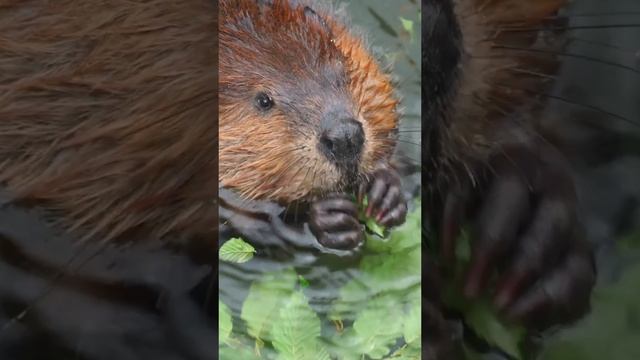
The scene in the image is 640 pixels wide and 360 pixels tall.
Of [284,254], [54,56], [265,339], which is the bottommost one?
[265,339]

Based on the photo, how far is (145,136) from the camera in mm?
974

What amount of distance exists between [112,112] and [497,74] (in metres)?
0.56

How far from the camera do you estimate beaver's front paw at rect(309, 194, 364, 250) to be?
1.00 metres

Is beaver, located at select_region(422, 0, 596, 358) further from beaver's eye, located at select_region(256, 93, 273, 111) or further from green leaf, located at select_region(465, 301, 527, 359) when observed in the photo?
beaver's eye, located at select_region(256, 93, 273, 111)

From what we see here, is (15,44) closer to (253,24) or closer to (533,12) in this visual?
(253,24)

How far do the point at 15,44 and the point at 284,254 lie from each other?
1.57ft

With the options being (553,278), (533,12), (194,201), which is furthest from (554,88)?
(194,201)

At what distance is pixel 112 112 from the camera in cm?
97

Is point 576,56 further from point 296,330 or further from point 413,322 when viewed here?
point 296,330

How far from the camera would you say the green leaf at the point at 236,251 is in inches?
39.1

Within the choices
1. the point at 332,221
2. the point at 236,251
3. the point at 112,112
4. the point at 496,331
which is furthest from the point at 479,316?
the point at 112,112

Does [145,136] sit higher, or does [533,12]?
Result: [533,12]

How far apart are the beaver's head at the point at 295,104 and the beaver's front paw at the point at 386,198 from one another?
0.02 meters

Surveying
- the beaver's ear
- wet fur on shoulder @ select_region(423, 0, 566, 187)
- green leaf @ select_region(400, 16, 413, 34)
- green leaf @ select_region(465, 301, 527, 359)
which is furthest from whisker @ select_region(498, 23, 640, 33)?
green leaf @ select_region(465, 301, 527, 359)
